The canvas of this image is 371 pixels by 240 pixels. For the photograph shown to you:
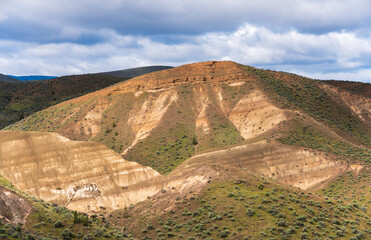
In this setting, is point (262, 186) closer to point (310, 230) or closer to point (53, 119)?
point (310, 230)

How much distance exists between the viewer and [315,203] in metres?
45.4

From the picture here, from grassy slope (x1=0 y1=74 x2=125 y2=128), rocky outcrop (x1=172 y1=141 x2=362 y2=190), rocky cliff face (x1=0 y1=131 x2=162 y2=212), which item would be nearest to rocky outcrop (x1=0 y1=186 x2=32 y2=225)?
rocky cliff face (x1=0 y1=131 x2=162 y2=212)

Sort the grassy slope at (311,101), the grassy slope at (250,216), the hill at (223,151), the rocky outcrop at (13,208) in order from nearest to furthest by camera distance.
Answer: the rocky outcrop at (13,208), the grassy slope at (250,216), the hill at (223,151), the grassy slope at (311,101)

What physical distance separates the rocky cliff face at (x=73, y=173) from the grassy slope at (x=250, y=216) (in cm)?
748

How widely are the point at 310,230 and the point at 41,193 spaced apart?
120 ft

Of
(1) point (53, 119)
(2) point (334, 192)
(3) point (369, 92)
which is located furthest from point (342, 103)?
(1) point (53, 119)

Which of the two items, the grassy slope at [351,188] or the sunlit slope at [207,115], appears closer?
the grassy slope at [351,188]

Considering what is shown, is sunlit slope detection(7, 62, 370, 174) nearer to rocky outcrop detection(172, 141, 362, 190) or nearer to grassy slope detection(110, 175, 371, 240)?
rocky outcrop detection(172, 141, 362, 190)

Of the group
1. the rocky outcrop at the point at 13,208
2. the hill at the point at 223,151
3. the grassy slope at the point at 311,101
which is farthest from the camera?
the grassy slope at the point at 311,101

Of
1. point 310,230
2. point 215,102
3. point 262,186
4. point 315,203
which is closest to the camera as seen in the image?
point 310,230

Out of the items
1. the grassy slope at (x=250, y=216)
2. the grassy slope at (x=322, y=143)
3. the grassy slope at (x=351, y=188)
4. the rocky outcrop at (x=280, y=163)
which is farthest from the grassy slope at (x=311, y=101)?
the grassy slope at (x=250, y=216)

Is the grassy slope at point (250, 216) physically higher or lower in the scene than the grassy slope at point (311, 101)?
lower

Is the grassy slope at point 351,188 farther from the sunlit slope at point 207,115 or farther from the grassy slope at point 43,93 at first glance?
the grassy slope at point 43,93

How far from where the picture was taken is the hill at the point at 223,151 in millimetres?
43438
